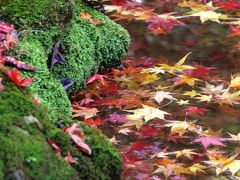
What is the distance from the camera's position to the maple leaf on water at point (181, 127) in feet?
10.1

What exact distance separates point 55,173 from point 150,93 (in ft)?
5.30

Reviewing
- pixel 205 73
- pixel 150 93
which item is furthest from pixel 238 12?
pixel 150 93

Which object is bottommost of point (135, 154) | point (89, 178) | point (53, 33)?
point (135, 154)

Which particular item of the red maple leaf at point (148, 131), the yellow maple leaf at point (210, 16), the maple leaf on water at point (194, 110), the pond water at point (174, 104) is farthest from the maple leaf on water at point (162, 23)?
the red maple leaf at point (148, 131)

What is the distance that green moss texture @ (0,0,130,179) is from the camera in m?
1.98

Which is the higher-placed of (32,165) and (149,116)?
(32,165)

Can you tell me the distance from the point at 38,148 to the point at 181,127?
1.32 m

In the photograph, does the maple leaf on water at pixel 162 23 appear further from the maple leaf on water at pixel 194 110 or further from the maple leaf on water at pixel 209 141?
the maple leaf on water at pixel 209 141

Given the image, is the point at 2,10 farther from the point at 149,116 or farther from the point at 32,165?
the point at 32,165

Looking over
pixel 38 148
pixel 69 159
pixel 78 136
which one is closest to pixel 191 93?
pixel 78 136

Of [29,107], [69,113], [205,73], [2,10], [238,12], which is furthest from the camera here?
[238,12]

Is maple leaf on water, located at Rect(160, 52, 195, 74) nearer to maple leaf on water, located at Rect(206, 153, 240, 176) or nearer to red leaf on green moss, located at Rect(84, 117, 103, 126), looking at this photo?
red leaf on green moss, located at Rect(84, 117, 103, 126)

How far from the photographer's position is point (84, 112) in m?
3.22

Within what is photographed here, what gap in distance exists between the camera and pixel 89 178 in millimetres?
2229
